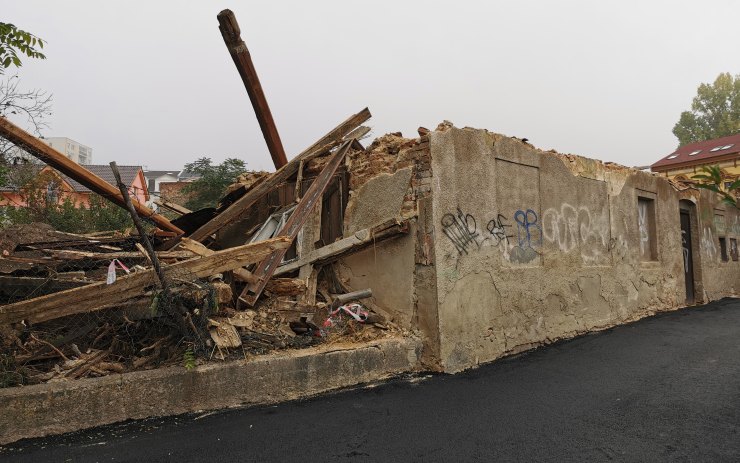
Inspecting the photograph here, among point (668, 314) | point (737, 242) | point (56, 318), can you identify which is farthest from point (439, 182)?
point (737, 242)

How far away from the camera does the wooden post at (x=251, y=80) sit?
7359 millimetres

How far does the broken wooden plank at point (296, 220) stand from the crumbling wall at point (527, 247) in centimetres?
154

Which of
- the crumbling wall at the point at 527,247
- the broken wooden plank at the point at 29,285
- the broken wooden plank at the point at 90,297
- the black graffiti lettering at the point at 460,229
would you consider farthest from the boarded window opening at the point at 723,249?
the broken wooden plank at the point at 29,285

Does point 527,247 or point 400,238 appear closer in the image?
point 400,238

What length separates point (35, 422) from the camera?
377 cm

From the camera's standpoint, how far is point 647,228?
10633mm

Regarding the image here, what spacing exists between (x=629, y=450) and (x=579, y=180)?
5793 millimetres

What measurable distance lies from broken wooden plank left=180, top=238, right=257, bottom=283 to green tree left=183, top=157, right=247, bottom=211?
1443 cm

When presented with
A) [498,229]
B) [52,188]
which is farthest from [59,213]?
[498,229]

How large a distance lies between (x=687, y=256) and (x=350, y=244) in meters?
11.1

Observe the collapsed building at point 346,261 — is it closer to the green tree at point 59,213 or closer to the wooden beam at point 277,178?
the wooden beam at point 277,178

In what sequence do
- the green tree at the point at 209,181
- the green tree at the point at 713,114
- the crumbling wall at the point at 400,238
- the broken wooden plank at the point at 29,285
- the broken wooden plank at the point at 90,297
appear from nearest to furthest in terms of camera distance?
the broken wooden plank at the point at 90,297, the broken wooden plank at the point at 29,285, the crumbling wall at the point at 400,238, the green tree at the point at 209,181, the green tree at the point at 713,114

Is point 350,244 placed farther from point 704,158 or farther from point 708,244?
point 704,158

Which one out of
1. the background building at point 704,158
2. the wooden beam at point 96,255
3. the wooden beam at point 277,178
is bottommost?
the wooden beam at point 96,255
